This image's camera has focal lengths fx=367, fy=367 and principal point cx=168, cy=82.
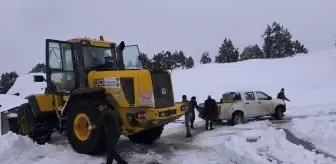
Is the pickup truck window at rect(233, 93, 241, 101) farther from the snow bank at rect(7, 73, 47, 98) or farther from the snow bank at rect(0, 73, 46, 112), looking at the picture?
the snow bank at rect(7, 73, 47, 98)

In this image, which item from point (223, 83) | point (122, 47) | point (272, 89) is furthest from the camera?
point (223, 83)

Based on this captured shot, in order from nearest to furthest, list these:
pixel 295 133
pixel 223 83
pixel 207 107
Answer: pixel 295 133 < pixel 207 107 < pixel 223 83

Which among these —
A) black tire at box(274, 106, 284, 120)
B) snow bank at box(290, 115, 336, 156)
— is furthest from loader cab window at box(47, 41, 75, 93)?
black tire at box(274, 106, 284, 120)

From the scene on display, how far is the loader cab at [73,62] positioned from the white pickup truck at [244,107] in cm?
754

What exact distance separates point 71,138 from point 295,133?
7.69 metres

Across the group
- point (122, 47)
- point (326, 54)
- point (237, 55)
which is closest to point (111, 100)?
point (122, 47)

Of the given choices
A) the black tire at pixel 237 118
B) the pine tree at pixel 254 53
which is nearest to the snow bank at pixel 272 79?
the black tire at pixel 237 118

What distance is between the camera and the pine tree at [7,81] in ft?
233

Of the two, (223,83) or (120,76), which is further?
(223,83)

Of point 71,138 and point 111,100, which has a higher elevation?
point 111,100

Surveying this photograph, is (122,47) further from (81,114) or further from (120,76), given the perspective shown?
(81,114)

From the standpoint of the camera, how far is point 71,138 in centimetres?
947

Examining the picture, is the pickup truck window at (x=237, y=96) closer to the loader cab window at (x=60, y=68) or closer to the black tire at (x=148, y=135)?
the black tire at (x=148, y=135)

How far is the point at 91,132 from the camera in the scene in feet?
29.7
